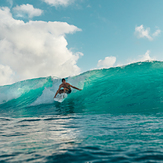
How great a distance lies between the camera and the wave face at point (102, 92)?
9.64m

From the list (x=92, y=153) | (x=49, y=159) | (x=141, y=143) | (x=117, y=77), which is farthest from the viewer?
(x=117, y=77)

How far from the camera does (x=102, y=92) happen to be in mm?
11945

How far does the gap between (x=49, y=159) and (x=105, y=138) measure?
4.09 feet

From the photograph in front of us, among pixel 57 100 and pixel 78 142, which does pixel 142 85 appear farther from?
pixel 78 142

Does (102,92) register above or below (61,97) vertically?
above

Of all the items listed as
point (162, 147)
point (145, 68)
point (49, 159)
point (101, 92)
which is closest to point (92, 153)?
point (49, 159)

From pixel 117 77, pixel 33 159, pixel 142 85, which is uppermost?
pixel 117 77

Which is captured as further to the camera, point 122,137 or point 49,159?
point 122,137

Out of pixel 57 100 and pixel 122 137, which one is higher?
pixel 57 100

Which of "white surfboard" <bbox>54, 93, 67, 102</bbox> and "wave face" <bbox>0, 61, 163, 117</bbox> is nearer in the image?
"wave face" <bbox>0, 61, 163, 117</bbox>

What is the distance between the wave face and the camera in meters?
9.64

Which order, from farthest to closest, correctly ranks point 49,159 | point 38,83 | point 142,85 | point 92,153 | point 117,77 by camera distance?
point 38,83
point 117,77
point 142,85
point 92,153
point 49,159

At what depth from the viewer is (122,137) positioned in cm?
324

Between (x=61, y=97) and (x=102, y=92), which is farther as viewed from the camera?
(x=61, y=97)
